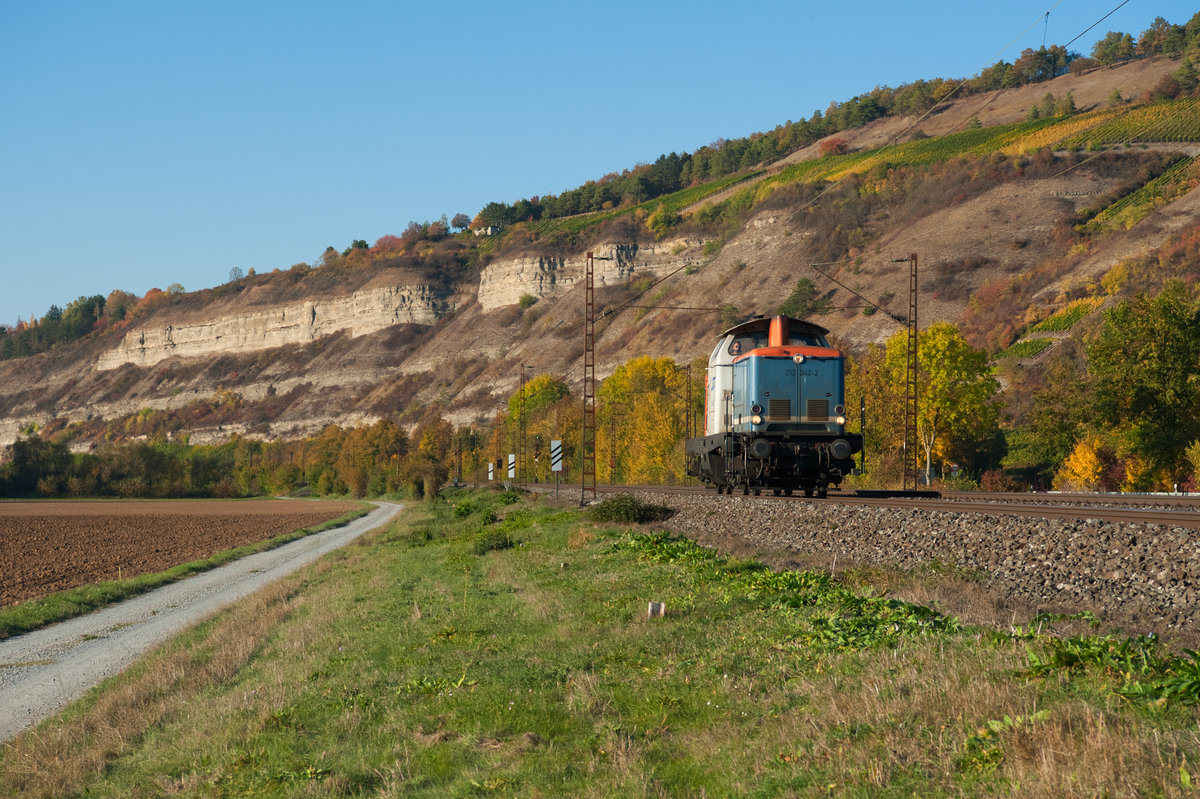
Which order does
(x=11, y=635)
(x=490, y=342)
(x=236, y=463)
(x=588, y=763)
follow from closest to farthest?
(x=588, y=763) < (x=11, y=635) < (x=236, y=463) < (x=490, y=342)

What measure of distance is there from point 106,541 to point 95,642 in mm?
33910

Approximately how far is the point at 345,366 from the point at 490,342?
116 feet

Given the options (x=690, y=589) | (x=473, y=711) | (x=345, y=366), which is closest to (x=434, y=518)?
(x=690, y=589)

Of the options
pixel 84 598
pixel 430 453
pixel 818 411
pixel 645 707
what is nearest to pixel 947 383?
pixel 818 411

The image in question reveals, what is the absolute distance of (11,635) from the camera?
23719 millimetres

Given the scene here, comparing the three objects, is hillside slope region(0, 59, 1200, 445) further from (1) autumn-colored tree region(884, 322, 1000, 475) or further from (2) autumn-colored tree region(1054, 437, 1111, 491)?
(2) autumn-colored tree region(1054, 437, 1111, 491)

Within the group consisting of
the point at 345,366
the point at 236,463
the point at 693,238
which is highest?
the point at 693,238

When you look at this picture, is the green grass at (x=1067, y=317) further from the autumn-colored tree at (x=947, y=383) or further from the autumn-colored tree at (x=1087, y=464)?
the autumn-colored tree at (x=1087, y=464)

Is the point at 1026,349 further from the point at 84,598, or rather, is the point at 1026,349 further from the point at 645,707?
the point at 645,707

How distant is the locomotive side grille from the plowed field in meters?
26.5

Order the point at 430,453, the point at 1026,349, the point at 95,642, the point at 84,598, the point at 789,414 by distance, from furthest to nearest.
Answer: the point at 430,453
the point at 1026,349
the point at 84,598
the point at 789,414
the point at 95,642

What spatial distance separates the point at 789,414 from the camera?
25531 millimetres

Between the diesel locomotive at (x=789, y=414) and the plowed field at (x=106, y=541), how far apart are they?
2449 centimetres

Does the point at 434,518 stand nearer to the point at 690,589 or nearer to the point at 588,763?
the point at 690,589
